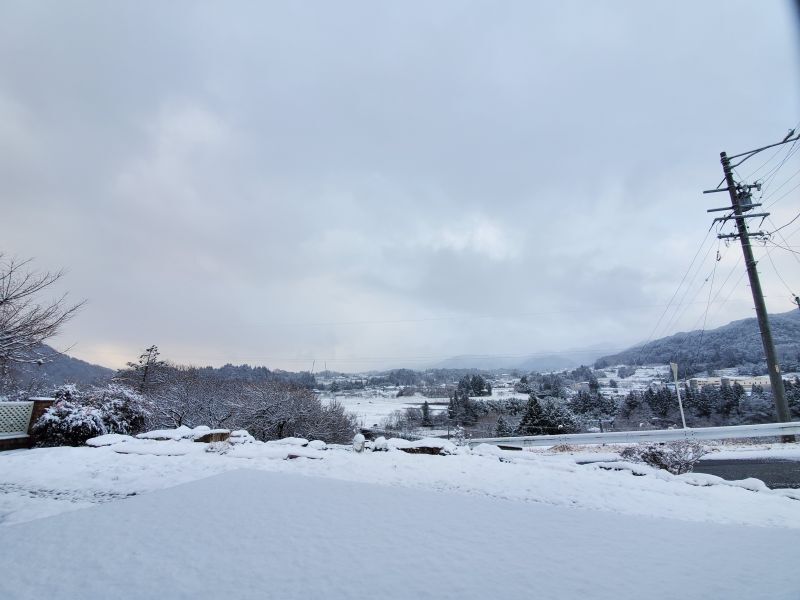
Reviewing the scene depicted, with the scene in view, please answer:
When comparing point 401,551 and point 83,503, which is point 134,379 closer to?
point 83,503

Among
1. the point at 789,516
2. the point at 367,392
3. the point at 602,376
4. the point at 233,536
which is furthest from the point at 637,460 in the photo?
the point at 367,392

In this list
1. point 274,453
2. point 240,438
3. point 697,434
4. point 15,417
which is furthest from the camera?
point 240,438

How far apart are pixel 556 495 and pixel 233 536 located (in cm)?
521

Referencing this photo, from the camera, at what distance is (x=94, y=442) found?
36.0 feet

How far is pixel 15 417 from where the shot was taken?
11.8m

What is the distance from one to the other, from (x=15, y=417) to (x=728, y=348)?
46.6 meters

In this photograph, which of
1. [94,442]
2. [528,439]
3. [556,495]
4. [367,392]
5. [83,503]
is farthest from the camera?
[367,392]

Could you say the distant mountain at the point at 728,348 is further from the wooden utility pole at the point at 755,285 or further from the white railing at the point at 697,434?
the white railing at the point at 697,434

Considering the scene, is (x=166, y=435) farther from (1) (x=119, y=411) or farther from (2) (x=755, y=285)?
(2) (x=755, y=285)

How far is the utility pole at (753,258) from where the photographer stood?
12.0m

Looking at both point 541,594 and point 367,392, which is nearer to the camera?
point 541,594

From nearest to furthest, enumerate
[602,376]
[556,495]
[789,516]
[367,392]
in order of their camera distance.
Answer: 1. [789,516]
2. [556,495]
3. [602,376]
4. [367,392]

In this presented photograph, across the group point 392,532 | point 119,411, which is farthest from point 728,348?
point 119,411

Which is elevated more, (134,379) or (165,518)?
(134,379)
